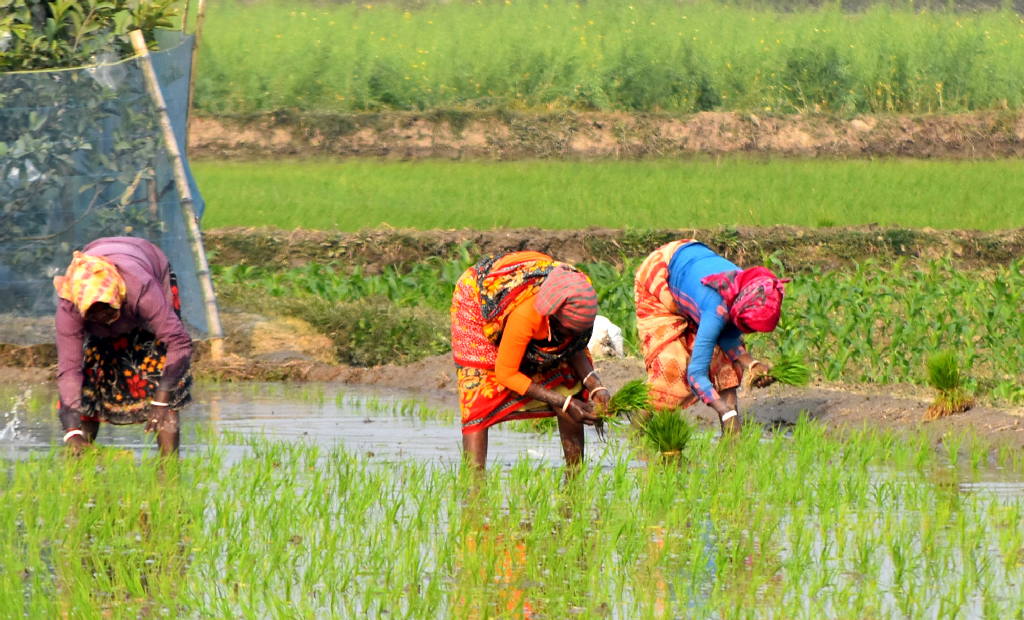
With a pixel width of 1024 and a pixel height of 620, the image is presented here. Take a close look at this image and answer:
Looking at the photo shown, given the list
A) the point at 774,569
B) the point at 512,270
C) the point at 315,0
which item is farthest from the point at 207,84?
the point at 774,569

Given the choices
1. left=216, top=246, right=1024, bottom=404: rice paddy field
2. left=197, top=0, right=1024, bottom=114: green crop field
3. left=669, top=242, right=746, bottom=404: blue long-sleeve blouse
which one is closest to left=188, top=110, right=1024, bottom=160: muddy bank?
left=197, top=0, right=1024, bottom=114: green crop field

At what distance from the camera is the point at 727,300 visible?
582cm

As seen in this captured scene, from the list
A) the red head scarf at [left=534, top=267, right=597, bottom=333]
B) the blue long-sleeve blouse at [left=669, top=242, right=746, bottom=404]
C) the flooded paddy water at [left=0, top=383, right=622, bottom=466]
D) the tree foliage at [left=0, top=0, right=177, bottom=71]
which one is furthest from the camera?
the tree foliage at [left=0, top=0, right=177, bottom=71]

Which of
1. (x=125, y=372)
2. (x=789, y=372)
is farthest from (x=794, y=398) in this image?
(x=125, y=372)

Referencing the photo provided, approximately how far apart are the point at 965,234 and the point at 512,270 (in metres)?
9.53

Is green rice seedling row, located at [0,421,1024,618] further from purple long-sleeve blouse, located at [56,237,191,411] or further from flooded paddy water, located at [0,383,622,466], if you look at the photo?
flooded paddy water, located at [0,383,622,466]

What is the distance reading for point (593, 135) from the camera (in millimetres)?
19391

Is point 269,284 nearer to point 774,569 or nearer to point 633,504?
point 633,504

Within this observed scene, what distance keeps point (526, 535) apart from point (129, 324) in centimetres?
185

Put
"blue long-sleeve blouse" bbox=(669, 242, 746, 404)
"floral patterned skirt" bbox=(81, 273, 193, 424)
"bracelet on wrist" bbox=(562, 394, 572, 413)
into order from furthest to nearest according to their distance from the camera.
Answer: "blue long-sleeve blouse" bbox=(669, 242, 746, 404) → "floral patterned skirt" bbox=(81, 273, 193, 424) → "bracelet on wrist" bbox=(562, 394, 572, 413)

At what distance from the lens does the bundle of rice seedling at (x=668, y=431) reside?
233 inches

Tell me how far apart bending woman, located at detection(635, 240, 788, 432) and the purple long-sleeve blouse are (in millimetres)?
2089

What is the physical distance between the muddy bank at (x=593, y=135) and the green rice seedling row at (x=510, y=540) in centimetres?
1316

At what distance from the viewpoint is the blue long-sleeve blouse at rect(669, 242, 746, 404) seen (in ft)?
19.3
